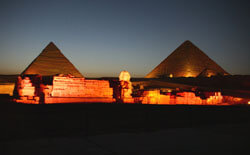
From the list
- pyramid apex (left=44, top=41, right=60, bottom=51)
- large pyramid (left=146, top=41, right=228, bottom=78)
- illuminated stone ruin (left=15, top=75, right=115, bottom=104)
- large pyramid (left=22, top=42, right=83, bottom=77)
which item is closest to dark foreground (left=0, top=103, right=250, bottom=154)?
illuminated stone ruin (left=15, top=75, right=115, bottom=104)

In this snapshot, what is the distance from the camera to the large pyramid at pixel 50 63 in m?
24.9

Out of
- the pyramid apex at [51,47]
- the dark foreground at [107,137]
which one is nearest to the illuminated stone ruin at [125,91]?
the dark foreground at [107,137]

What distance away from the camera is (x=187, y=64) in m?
46.3

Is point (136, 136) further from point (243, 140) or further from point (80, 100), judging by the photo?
point (80, 100)

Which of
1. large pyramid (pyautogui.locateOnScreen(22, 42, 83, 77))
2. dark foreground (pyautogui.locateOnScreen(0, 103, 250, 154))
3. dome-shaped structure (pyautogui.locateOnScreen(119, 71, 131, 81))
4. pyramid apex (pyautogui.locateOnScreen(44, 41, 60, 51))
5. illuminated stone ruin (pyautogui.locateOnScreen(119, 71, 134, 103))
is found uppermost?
pyramid apex (pyautogui.locateOnScreen(44, 41, 60, 51))

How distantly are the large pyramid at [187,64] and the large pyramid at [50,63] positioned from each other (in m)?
26.2

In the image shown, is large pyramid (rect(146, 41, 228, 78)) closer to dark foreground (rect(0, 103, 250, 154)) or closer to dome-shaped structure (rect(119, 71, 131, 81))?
dome-shaped structure (rect(119, 71, 131, 81))

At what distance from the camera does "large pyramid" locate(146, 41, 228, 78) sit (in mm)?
45312

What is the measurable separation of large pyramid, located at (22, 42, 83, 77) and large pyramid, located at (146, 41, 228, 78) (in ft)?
85.8

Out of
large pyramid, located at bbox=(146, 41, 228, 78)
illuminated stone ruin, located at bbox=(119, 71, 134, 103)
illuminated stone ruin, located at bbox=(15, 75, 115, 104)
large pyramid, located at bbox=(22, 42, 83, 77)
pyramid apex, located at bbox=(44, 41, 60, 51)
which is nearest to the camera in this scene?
illuminated stone ruin, located at bbox=(15, 75, 115, 104)

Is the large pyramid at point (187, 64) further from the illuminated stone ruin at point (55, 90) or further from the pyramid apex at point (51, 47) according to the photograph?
the illuminated stone ruin at point (55, 90)

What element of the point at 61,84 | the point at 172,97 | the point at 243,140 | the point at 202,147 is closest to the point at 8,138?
the point at 202,147

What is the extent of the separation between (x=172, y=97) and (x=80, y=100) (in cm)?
679

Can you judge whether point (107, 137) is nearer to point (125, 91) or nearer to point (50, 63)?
point (125, 91)
